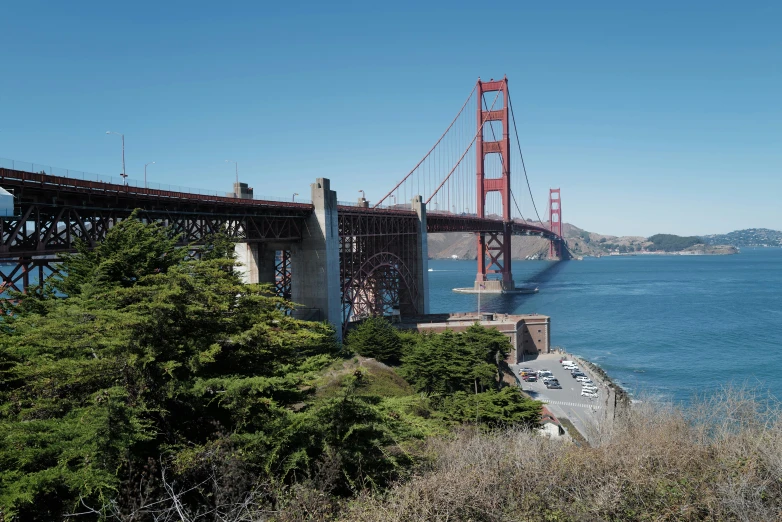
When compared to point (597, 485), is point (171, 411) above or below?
above

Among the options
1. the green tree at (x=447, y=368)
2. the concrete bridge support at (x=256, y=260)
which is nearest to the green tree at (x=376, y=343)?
the green tree at (x=447, y=368)

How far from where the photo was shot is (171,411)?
398 inches

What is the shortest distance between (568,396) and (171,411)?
29.8m

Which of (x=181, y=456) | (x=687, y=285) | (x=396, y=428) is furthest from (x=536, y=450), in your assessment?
(x=687, y=285)

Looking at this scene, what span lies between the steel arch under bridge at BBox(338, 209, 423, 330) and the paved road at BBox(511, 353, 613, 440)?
11.9 metres

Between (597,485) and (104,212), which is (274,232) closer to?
(104,212)

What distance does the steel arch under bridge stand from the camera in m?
39.2

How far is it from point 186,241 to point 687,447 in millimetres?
20143

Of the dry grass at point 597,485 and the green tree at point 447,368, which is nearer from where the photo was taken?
the dry grass at point 597,485

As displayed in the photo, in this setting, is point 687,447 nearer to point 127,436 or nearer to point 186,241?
point 127,436

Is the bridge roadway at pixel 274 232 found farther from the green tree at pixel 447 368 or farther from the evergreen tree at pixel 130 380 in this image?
the green tree at pixel 447 368

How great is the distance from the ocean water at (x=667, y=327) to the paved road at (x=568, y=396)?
7.47 feet

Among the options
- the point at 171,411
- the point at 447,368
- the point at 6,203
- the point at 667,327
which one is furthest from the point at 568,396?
the point at 6,203

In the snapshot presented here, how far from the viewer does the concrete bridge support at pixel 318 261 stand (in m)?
32.8
